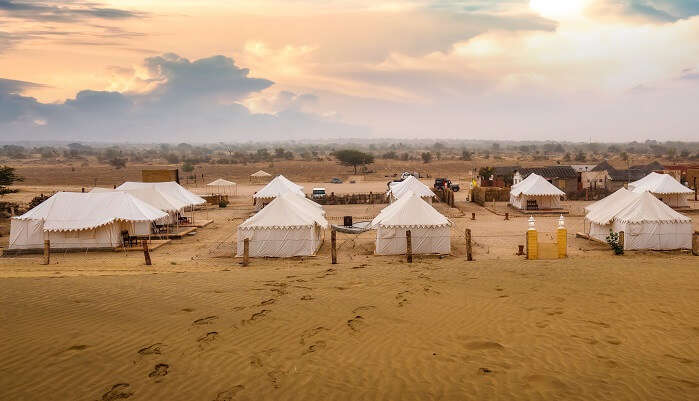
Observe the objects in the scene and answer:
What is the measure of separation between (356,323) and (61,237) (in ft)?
61.3

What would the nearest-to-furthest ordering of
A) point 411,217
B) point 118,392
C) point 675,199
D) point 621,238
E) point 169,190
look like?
1. point 118,392
2. point 621,238
3. point 411,217
4. point 169,190
5. point 675,199

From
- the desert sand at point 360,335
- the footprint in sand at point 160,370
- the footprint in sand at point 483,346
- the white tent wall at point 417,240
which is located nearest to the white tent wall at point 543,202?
the white tent wall at point 417,240

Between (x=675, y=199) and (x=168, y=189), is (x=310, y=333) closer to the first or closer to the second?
(x=168, y=189)

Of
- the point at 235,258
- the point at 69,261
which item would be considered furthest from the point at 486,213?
the point at 69,261

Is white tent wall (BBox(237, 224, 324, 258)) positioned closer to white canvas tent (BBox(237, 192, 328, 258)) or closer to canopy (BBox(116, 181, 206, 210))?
white canvas tent (BBox(237, 192, 328, 258))

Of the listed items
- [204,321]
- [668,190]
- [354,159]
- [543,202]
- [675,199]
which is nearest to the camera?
[204,321]

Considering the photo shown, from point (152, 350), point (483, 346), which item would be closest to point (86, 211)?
point (152, 350)

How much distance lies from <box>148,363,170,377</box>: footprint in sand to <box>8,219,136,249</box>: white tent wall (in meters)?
17.8

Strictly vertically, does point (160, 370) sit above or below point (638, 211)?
below

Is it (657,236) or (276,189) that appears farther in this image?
(276,189)

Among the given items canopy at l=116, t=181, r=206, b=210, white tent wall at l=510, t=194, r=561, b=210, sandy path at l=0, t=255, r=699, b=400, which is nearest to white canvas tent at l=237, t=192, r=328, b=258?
sandy path at l=0, t=255, r=699, b=400

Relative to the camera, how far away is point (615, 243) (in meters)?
20.3

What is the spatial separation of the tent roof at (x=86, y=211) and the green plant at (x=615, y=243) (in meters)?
20.0

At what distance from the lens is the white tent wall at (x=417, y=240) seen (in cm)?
2027
